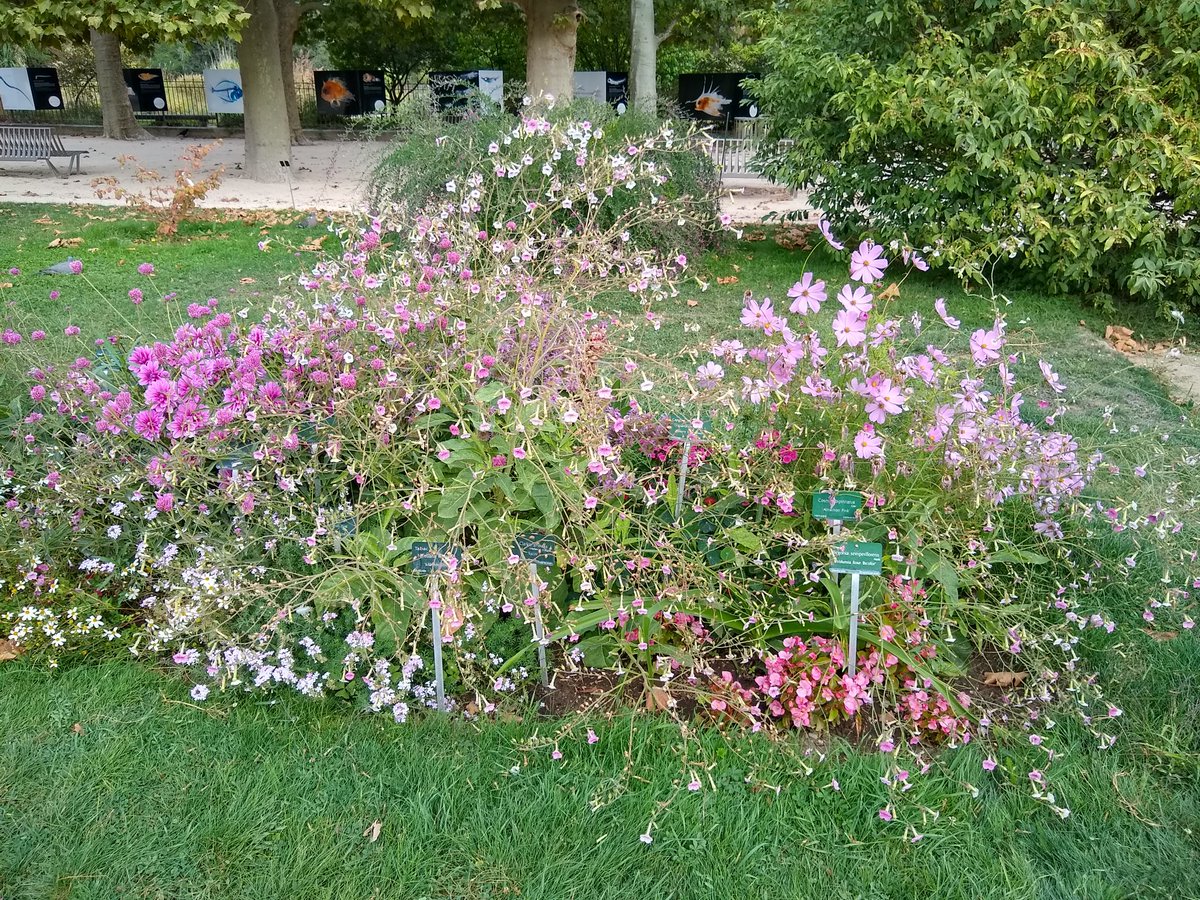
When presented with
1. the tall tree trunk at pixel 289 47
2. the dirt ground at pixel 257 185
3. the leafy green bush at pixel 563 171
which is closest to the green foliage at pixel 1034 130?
the leafy green bush at pixel 563 171

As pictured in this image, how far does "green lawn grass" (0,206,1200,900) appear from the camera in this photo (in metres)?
1.96

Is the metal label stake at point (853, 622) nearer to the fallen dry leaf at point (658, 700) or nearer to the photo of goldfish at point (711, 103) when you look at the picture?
the fallen dry leaf at point (658, 700)

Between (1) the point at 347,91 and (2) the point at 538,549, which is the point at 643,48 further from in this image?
(1) the point at 347,91

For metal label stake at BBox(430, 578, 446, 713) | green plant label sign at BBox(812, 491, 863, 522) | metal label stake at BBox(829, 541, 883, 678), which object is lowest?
metal label stake at BBox(430, 578, 446, 713)

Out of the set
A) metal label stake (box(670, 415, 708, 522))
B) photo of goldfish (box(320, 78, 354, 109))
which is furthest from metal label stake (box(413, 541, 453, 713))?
photo of goldfish (box(320, 78, 354, 109))

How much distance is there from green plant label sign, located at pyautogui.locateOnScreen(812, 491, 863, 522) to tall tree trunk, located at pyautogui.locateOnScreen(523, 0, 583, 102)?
943cm

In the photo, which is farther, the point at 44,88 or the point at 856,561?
the point at 44,88

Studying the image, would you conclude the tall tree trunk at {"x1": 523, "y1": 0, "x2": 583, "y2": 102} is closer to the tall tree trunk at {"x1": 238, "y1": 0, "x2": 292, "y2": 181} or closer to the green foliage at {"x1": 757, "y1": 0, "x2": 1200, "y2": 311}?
the tall tree trunk at {"x1": 238, "y1": 0, "x2": 292, "y2": 181}

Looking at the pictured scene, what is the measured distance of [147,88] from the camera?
22.2 meters

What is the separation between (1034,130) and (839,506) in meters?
5.18

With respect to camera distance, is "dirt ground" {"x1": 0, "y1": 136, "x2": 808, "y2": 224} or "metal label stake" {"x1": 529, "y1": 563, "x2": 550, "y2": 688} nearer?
"metal label stake" {"x1": 529, "y1": 563, "x2": 550, "y2": 688}

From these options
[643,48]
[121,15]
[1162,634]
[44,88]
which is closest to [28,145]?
[121,15]

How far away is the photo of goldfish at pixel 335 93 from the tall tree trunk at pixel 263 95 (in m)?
9.81

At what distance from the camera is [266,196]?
39.7 ft
